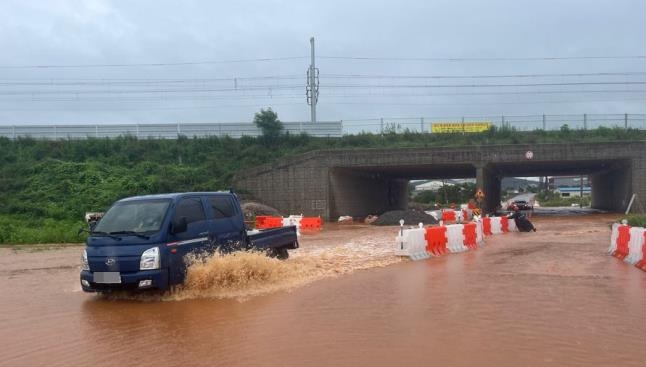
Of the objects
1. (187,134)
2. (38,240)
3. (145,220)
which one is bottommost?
(38,240)

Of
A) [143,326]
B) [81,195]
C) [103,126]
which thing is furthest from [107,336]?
[103,126]

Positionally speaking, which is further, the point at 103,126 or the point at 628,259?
the point at 103,126

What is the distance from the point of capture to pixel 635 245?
13.9 metres

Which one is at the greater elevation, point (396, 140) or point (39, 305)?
point (396, 140)

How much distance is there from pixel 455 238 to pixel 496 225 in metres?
7.23

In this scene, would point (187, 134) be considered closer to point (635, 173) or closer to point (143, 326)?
point (635, 173)

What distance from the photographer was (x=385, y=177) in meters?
48.0

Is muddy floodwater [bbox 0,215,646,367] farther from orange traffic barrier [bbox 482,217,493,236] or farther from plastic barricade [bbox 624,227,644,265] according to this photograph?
orange traffic barrier [bbox 482,217,493,236]

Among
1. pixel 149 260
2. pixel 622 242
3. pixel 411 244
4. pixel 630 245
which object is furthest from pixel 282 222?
pixel 149 260

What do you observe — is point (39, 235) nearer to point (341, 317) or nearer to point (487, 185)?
point (341, 317)

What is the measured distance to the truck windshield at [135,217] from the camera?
33.2ft

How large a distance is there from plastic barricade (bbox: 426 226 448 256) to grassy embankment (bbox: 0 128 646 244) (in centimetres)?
2227

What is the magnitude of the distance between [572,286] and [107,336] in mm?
7587

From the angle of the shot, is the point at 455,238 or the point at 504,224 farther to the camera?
the point at 504,224
